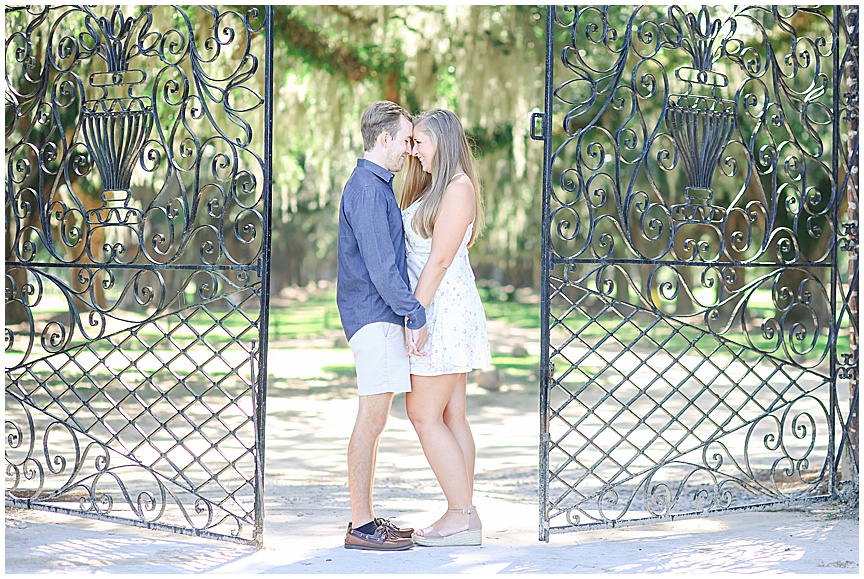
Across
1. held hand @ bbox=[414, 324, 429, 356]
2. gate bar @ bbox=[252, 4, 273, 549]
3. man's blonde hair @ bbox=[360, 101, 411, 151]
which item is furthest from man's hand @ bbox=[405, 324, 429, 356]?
man's blonde hair @ bbox=[360, 101, 411, 151]

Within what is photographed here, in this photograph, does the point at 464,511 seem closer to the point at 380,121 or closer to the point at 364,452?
the point at 364,452

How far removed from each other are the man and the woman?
9 cm

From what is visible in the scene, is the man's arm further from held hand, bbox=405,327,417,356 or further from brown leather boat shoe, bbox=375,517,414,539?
brown leather boat shoe, bbox=375,517,414,539

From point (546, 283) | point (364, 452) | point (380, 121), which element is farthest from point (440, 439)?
point (380, 121)

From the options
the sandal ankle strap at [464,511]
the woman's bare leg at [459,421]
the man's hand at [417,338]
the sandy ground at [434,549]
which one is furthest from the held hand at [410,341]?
the sandy ground at [434,549]

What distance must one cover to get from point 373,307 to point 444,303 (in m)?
0.32

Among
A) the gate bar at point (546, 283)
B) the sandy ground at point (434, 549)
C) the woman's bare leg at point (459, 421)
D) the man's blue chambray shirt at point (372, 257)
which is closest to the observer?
the sandy ground at point (434, 549)

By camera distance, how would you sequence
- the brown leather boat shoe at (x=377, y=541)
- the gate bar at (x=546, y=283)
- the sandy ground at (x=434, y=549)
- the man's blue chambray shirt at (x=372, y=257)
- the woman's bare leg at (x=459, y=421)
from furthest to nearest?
the woman's bare leg at (x=459, y=421), the gate bar at (x=546, y=283), the brown leather boat shoe at (x=377, y=541), the man's blue chambray shirt at (x=372, y=257), the sandy ground at (x=434, y=549)

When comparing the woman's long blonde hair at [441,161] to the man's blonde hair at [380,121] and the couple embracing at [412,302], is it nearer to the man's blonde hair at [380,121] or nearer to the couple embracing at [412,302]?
the couple embracing at [412,302]

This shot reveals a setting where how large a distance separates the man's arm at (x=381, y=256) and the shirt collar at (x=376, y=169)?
112 millimetres

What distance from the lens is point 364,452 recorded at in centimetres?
412

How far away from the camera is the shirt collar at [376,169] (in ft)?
13.5

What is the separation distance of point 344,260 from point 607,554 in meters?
1.72

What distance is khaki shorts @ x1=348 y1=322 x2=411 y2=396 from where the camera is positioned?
4.05 m
